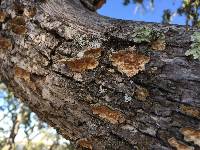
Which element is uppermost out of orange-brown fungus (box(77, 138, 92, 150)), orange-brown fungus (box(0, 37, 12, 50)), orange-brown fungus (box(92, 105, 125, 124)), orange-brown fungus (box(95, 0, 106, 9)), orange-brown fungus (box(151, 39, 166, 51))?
orange-brown fungus (box(95, 0, 106, 9))

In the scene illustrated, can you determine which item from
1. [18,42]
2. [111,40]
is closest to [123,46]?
[111,40]

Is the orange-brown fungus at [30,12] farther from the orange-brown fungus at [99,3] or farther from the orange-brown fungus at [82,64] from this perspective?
the orange-brown fungus at [99,3]

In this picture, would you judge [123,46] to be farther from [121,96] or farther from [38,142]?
[38,142]

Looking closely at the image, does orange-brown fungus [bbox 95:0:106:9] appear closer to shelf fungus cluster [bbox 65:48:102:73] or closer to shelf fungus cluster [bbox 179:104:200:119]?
shelf fungus cluster [bbox 65:48:102:73]

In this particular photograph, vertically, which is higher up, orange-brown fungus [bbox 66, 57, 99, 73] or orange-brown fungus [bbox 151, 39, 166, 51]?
orange-brown fungus [bbox 151, 39, 166, 51]

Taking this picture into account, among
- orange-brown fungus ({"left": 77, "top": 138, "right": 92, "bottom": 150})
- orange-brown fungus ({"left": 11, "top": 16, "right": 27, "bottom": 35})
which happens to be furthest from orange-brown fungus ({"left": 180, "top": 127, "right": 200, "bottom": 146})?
orange-brown fungus ({"left": 11, "top": 16, "right": 27, "bottom": 35})

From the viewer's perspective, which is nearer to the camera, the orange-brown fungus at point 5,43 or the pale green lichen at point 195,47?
the pale green lichen at point 195,47

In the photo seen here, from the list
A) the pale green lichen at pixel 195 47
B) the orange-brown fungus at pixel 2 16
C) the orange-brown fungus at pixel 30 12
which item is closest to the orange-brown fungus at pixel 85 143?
the pale green lichen at pixel 195 47
